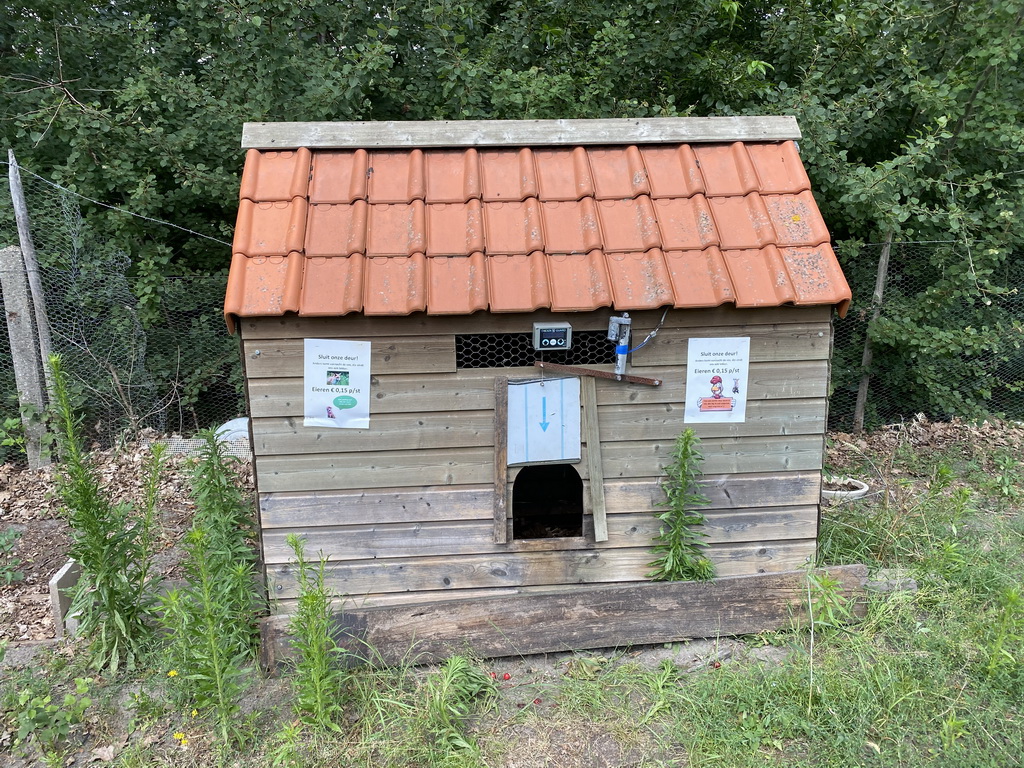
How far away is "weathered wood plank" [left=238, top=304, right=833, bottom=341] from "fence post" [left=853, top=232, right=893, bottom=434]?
3.72 m

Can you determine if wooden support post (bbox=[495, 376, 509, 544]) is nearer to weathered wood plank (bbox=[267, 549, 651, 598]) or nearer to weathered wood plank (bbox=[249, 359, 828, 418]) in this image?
weathered wood plank (bbox=[249, 359, 828, 418])

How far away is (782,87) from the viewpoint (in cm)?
638

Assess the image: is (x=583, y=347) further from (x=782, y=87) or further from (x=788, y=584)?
(x=782, y=87)

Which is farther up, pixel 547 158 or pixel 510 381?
pixel 547 158

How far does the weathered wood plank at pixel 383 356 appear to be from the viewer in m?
3.63

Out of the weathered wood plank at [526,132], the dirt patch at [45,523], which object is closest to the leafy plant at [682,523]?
the weathered wood plank at [526,132]

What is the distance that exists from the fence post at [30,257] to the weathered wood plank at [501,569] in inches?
146

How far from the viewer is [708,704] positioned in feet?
11.4

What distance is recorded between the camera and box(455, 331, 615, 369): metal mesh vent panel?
3832 millimetres

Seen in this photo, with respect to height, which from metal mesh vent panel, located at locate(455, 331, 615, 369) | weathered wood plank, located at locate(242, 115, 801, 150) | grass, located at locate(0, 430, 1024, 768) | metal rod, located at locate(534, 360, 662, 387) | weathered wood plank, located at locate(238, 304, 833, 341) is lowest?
grass, located at locate(0, 430, 1024, 768)

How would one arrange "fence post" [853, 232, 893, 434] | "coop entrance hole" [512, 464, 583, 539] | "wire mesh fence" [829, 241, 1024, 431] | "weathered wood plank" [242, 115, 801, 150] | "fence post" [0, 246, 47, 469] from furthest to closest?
"fence post" [853, 232, 893, 434] → "wire mesh fence" [829, 241, 1024, 431] → "fence post" [0, 246, 47, 469] → "coop entrance hole" [512, 464, 583, 539] → "weathered wood plank" [242, 115, 801, 150]

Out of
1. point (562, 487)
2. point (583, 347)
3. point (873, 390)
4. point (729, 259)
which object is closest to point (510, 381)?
point (583, 347)

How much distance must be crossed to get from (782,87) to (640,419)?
14.2 feet

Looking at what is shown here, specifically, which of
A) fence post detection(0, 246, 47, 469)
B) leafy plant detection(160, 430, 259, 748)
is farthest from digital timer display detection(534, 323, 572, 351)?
fence post detection(0, 246, 47, 469)
